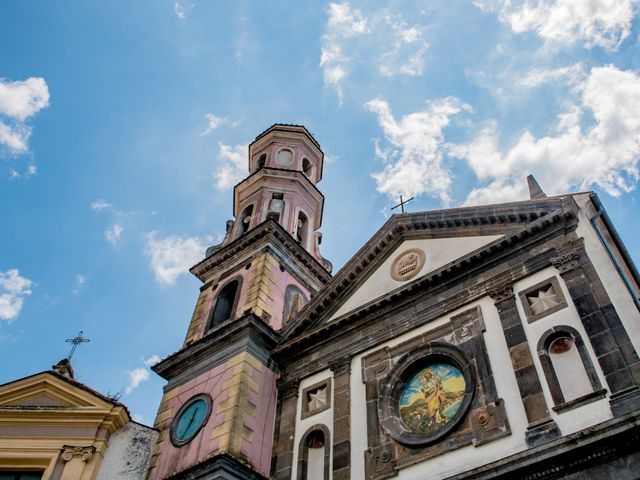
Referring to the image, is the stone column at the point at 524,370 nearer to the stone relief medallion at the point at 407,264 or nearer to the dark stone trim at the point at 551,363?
the dark stone trim at the point at 551,363

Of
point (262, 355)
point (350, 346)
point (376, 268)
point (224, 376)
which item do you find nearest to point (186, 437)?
point (224, 376)

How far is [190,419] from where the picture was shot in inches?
696

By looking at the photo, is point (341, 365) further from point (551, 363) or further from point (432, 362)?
point (551, 363)

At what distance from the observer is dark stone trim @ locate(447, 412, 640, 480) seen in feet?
34.5

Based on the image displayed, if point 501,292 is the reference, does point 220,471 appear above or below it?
below

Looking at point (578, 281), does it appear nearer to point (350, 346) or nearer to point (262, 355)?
point (350, 346)

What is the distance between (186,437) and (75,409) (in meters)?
3.54

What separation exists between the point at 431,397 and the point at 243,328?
649 cm

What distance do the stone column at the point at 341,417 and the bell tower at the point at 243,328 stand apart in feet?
7.02

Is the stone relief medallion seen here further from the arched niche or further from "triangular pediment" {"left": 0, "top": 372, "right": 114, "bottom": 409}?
"triangular pediment" {"left": 0, "top": 372, "right": 114, "bottom": 409}

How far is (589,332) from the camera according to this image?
12.6m

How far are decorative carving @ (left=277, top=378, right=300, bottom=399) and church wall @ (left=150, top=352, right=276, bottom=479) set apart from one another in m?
0.35

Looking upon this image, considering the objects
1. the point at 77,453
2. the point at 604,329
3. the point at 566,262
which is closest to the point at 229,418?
the point at 77,453

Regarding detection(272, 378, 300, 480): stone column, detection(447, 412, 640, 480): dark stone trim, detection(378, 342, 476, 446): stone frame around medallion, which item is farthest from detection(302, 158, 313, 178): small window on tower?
detection(447, 412, 640, 480): dark stone trim
